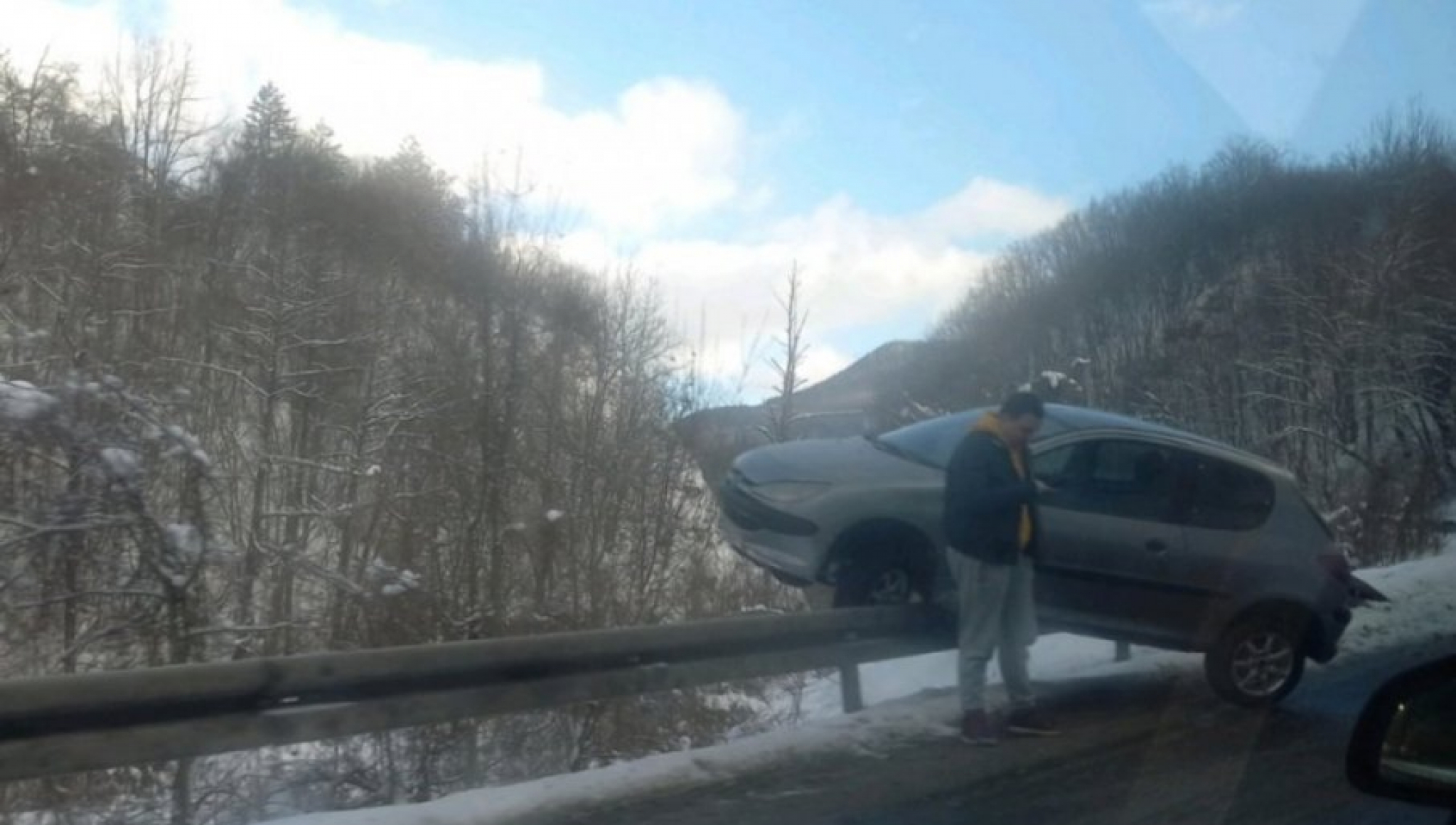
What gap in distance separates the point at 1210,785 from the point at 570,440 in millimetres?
16325

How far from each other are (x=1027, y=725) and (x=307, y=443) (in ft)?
76.3

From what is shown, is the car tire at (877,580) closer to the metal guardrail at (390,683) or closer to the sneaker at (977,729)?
the metal guardrail at (390,683)

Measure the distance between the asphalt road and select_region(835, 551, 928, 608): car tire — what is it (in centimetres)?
116

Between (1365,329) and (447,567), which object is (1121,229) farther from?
(447,567)

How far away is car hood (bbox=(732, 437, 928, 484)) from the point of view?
9961mm

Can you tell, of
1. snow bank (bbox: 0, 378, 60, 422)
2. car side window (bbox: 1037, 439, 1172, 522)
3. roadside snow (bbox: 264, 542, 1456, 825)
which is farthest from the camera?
snow bank (bbox: 0, 378, 60, 422)

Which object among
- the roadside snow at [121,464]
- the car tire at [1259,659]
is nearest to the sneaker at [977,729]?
the car tire at [1259,659]

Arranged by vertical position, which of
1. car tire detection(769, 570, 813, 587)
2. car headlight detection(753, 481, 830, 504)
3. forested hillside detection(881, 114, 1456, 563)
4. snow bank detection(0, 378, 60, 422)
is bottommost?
car tire detection(769, 570, 813, 587)

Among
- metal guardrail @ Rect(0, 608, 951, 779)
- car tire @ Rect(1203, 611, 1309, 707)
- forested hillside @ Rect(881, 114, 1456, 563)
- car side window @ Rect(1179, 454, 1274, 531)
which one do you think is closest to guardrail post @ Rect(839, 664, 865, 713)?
metal guardrail @ Rect(0, 608, 951, 779)

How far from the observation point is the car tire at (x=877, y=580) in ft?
32.2

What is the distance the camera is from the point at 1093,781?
754 cm

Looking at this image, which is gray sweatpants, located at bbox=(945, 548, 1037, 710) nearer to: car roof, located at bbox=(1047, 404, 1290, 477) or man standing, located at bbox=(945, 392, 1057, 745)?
man standing, located at bbox=(945, 392, 1057, 745)

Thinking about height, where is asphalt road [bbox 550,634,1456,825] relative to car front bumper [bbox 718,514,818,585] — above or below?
below

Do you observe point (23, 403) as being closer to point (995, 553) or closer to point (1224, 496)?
point (995, 553)
